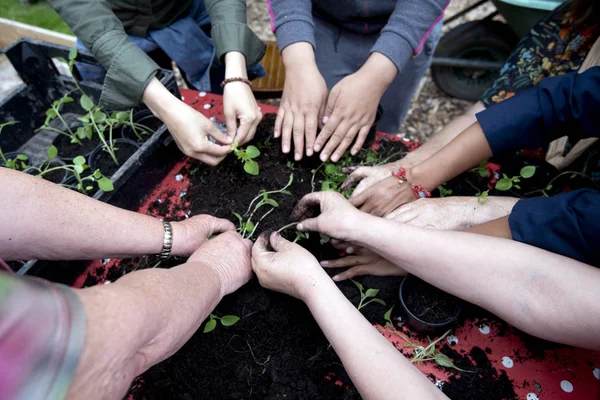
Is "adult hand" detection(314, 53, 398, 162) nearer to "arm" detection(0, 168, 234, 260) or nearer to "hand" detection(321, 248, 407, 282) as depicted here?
"hand" detection(321, 248, 407, 282)

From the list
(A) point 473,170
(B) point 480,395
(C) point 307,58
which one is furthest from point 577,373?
(C) point 307,58

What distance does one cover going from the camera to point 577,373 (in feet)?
3.11

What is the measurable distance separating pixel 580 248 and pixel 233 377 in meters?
0.94

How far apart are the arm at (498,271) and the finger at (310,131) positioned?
0.33 meters

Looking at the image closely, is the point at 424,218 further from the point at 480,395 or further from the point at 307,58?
the point at 307,58

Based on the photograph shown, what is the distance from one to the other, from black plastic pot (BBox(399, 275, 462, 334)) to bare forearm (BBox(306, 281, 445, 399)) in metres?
0.24

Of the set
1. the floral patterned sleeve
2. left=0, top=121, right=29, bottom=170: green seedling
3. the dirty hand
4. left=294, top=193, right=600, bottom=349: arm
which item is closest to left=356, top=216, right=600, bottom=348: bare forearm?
left=294, top=193, right=600, bottom=349: arm

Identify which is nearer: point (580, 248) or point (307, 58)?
point (580, 248)

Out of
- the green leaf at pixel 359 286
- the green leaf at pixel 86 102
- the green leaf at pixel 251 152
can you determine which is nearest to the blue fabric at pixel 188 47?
the green leaf at pixel 86 102

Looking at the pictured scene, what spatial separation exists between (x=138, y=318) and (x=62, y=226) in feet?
1.51

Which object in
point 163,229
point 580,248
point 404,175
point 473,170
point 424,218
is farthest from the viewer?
point 473,170

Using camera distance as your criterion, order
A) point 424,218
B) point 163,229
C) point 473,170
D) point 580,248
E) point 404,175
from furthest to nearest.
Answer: point 473,170 < point 404,175 < point 424,218 < point 163,229 < point 580,248

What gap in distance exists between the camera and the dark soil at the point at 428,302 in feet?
3.19

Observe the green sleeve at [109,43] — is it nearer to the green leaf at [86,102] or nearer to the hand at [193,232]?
the green leaf at [86,102]
